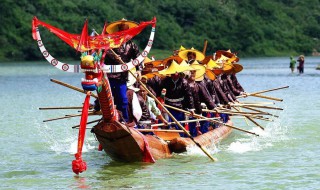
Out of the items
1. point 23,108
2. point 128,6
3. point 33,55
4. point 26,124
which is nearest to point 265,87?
point 23,108

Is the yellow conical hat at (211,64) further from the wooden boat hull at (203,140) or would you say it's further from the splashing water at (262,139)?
the splashing water at (262,139)

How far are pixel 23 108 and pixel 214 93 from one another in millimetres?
13899

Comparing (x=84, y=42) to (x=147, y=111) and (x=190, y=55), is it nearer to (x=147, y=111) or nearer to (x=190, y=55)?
(x=147, y=111)

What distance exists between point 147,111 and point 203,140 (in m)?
2.10

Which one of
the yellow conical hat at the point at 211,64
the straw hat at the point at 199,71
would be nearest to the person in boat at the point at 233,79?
the yellow conical hat at the point at 211,64

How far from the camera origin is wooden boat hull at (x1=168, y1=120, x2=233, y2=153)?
59.4 feet

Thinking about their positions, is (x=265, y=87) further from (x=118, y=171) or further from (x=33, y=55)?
(x=33, y=55)

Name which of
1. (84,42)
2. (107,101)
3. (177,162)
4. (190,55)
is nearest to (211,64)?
(190,55)

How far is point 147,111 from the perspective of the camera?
18125 millimetres

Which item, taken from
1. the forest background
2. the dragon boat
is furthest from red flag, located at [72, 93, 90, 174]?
the forest background

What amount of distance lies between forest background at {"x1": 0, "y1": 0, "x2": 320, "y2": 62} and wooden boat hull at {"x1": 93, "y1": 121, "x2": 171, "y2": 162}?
83.6m

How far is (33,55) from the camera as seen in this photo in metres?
105

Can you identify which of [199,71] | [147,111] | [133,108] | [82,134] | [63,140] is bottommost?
[63,140]

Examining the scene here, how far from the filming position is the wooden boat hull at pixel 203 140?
1811cm
